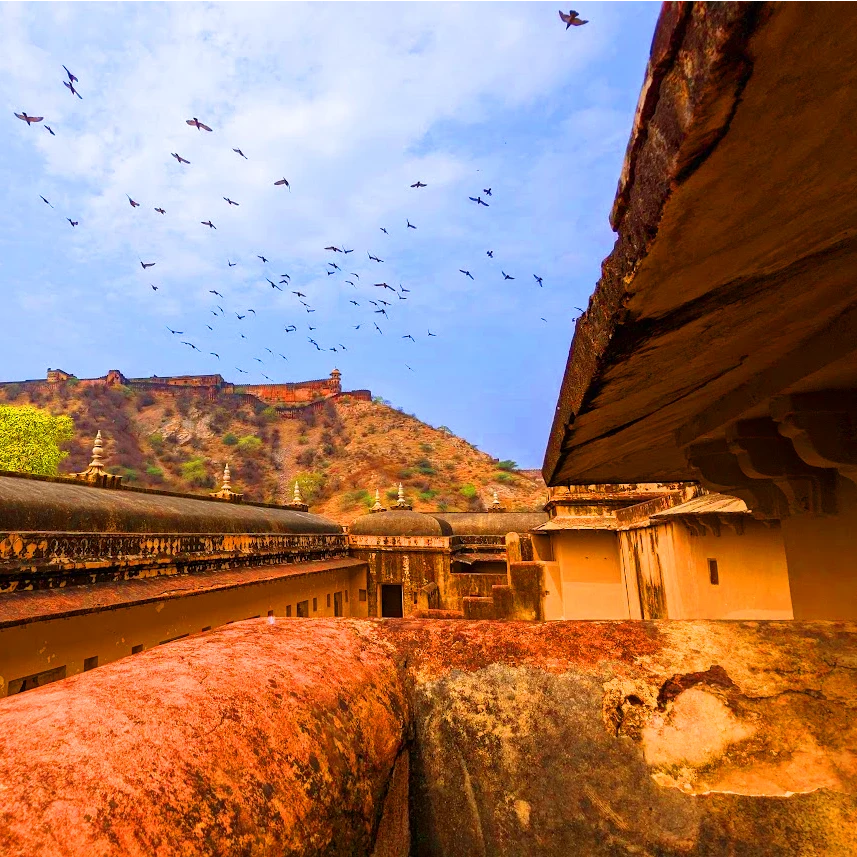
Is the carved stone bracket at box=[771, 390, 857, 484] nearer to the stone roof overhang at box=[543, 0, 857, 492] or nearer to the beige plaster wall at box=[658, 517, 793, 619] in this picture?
the stone roof overhang at box=[543, 0, 857, 492]

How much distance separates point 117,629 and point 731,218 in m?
8.74

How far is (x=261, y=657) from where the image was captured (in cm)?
168

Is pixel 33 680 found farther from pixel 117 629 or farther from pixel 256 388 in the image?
pixel 256 388

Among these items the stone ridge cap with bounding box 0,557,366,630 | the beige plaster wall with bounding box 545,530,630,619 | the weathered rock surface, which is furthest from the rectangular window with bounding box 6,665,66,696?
the beige plaster wall with bounding box 545,530,630,619

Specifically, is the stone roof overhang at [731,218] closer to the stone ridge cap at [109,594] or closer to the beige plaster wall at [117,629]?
the stone ridge cap at [109,594]

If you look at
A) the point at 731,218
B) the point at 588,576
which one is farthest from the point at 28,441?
the point at 731,218

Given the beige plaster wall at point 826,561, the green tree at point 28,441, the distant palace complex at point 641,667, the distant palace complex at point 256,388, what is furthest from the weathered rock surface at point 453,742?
the distant palace complex at point 256,388

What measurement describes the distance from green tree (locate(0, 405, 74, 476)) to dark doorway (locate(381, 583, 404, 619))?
2672 cm

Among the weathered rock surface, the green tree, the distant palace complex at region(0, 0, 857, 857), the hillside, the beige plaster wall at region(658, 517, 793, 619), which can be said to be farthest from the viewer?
the hillside

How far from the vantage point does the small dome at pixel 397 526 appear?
20.1 metres

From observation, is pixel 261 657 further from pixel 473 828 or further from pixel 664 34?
pixel 664 34

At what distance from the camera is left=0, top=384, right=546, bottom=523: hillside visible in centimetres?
5728

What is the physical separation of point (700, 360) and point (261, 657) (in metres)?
1.97

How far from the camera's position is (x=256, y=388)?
253 feet
